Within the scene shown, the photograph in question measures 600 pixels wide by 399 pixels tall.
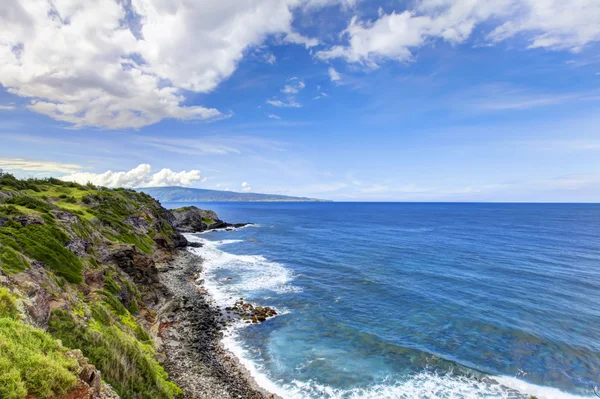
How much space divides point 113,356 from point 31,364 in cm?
662

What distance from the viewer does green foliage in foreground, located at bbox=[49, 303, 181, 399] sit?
1362cm

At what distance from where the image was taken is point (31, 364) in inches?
340

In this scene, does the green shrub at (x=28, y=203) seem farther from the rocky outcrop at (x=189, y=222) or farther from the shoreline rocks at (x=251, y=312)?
the rocky outcrop at (x=189, y=222)

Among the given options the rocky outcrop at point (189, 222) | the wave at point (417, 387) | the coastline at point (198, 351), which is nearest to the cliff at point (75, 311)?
the coastline at point (198, 351)

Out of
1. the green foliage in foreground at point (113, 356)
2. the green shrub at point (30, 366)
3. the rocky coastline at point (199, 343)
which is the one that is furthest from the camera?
the rocky coastline at point (199, 343)

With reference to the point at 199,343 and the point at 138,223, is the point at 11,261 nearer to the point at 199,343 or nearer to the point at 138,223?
the point at 199,343

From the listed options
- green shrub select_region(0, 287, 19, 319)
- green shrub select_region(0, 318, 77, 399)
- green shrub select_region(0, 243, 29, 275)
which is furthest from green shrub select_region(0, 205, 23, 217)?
green shrub select_region(0, 318, 77, 399)

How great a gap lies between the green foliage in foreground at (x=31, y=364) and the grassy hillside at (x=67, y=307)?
2 centimetres

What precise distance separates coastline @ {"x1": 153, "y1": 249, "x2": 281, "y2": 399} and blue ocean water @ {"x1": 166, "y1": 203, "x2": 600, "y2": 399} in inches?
57.5

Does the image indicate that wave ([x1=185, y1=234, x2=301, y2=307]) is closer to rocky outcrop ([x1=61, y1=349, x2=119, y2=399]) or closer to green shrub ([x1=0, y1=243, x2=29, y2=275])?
green shrub ([x1=0, y1=243, x2=29, y2=275])

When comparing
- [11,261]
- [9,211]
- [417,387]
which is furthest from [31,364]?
[9,211]

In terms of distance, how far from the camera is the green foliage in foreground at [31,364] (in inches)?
307

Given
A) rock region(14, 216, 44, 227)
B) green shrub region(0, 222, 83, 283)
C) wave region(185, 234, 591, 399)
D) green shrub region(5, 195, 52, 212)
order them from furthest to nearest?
green shrub region(5, 195, 52, 212) → rock region(14, 216, 44, 227) → green shrub region(0, 222, 83, 283) → wave region(185, 234, 591, 399)

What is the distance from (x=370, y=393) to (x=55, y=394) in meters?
19.7
